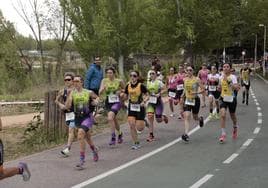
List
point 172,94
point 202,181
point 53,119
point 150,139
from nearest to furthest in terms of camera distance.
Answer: point 202,181 → point 150,139 → point 53,119 → point 172,94

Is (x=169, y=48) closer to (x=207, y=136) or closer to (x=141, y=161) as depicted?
(x=207, y=136)

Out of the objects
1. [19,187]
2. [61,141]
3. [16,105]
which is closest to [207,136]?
[61,141]

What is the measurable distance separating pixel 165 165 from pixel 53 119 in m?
4.38

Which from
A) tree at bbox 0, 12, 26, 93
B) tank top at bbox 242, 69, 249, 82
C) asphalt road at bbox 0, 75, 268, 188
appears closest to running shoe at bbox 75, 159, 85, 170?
asphalt road at bbox 0, 75, 268, 188

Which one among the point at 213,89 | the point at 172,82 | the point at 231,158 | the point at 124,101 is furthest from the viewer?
the point at 213,89

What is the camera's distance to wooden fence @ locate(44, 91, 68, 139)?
13.8 m

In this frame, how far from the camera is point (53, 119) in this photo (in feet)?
45.8

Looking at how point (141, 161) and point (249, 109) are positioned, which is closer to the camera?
point (141, 161)

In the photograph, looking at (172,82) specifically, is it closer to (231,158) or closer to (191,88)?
(191,88)

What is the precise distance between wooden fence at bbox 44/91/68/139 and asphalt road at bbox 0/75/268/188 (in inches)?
39.4

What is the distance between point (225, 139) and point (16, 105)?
1365 centimetres

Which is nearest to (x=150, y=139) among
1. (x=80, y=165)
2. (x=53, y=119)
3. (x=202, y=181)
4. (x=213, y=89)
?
(x=53, y=119)

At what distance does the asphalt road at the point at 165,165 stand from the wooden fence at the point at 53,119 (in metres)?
1.00

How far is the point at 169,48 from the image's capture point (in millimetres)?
52594
